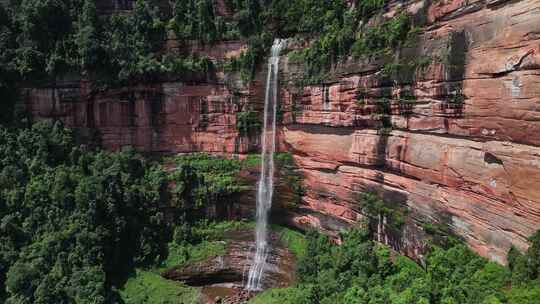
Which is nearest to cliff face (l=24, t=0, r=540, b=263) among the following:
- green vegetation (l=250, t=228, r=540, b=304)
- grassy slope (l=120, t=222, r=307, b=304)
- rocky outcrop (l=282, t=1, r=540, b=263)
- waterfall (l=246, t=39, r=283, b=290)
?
rocky outcrop (l=282, t=1, r=540, b=263)

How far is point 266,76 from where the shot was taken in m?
21.4

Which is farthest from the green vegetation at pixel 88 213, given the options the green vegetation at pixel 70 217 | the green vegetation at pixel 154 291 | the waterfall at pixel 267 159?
the waterfall at pixel 267 159

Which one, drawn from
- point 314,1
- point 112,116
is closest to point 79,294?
point 112,116

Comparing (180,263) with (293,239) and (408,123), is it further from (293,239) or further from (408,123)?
(408,123)

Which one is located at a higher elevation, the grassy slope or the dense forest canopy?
the dense forest canopy

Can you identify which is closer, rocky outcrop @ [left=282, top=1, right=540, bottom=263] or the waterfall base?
rocky outcrop @ [left=282, top=1, right=540, bottom=263]

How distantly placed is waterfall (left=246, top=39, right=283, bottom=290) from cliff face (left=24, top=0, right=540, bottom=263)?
0.54 meters

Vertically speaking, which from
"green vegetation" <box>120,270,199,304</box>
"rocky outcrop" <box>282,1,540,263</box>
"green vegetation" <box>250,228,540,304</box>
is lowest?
"green vegetation" <box>120,270,199,304</box>

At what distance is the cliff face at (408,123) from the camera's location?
1072cm

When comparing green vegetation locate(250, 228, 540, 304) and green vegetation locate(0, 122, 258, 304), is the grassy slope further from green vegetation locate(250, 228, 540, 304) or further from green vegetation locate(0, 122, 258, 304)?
green vegetation locate(250, 228, 540, 304)

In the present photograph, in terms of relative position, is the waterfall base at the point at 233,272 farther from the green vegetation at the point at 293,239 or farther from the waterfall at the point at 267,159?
the waterfall at the point at 267,159

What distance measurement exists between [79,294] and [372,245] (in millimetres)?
11590

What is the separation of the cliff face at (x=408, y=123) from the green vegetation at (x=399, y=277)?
69 centimetres

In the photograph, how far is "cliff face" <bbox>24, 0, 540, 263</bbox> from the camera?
10719 mm
